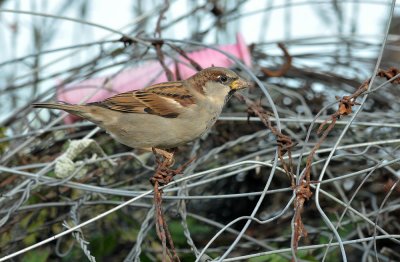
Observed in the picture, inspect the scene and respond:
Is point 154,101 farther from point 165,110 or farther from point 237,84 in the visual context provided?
point 237,84

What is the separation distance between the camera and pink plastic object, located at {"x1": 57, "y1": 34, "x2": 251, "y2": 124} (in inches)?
136

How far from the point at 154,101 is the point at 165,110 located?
63mm

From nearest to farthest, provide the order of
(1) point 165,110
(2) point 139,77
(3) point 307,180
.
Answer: (3) point 307,180 → (1) point 165,110 → (2) point 139,77

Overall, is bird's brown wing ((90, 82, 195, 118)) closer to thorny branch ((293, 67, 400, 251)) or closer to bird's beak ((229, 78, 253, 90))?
bird's beak ((229, 78, 253, 90))

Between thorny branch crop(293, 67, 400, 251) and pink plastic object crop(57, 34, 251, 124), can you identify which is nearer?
thorny branch crop(293, 67, 400, 251)

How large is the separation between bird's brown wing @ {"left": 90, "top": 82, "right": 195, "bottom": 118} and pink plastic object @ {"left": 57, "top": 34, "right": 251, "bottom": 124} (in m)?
0.67

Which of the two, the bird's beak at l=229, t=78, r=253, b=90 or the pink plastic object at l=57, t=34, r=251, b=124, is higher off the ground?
the bird's beak at l=229, t=78, r=253, b=90

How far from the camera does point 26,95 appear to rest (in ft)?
13.3

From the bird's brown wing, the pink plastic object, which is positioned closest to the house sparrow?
the bird's brown wing

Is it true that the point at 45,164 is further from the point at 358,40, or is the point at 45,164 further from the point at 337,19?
the point at 337,19

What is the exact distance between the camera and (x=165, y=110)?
2629mm

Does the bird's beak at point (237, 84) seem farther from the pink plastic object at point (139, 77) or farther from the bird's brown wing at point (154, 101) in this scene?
the pink plastic object at point (139, 77)

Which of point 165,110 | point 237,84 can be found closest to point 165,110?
point 165,110

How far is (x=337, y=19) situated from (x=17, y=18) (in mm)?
1943
